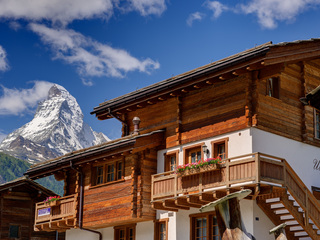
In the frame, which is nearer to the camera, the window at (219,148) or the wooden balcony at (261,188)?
the wooden balcony at (261,188)

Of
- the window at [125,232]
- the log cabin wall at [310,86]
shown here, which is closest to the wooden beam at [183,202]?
the window at [125,232]

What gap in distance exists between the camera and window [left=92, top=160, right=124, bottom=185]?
2977 centimetres

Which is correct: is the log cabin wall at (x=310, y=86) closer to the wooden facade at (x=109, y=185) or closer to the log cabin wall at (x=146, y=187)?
the wooden facade at (x=109, y=185)

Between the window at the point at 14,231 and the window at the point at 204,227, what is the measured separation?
15.8m

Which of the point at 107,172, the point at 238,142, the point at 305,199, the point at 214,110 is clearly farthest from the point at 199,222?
the point at 107,172

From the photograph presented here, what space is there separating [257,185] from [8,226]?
2066 cm

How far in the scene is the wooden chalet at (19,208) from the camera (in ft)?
125

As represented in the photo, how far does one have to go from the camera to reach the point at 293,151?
26.5 meters

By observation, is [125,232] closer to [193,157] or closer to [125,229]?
[125,229]

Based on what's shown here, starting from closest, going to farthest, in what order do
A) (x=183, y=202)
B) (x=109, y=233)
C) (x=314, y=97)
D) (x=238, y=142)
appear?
(x=314, y=97), (x=238, y=142), (x=183, y=202), (x=109, y=233)

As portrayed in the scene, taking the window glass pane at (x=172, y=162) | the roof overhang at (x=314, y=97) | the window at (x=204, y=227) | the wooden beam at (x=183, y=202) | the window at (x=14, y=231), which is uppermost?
the window glass pane at (x=172, y=162)

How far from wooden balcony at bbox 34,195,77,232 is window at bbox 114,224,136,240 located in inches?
83.3

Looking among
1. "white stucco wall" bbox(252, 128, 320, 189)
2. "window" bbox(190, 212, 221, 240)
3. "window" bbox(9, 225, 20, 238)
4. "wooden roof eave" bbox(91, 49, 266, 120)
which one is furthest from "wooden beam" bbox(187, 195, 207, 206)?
"window" bbox(9, 225, 20, 238)

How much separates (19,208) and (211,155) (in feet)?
56.1
